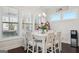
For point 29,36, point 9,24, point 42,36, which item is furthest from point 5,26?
point 42,36

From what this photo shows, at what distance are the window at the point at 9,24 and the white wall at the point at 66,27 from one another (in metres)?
0.78

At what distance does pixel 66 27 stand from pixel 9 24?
1.09 m

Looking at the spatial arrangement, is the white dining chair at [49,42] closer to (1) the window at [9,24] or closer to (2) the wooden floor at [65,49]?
(2) the wooden floor at [65,49]

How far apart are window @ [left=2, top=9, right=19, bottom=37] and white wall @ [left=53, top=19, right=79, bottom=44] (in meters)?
0.78

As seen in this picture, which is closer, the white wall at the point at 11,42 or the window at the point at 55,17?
the white wall at the point at 11,42

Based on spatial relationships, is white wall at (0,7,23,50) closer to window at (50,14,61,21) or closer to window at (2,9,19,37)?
window at (2,9,19,37)

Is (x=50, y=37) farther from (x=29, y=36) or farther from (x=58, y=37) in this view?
(x=29, y=36)

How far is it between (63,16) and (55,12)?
0.17 metres

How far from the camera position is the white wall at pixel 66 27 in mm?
1720

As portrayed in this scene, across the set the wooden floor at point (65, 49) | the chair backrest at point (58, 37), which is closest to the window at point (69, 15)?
the chair backrest at point (58, 37)

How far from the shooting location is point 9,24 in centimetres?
172
